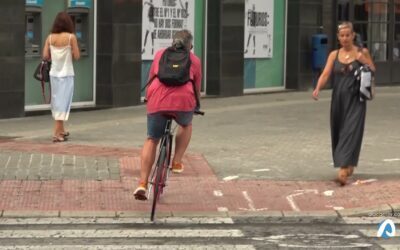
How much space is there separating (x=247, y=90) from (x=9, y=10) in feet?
21.0

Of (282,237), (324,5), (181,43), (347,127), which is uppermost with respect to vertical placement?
(324,5)

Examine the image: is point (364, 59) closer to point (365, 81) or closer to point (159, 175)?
point (365, 81)

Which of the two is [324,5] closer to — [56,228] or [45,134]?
[45,134]

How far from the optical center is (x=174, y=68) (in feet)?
23.8

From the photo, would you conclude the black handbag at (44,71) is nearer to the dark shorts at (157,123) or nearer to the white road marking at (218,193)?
the white road marking at (218,193)

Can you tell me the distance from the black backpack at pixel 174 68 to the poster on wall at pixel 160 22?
7994mm

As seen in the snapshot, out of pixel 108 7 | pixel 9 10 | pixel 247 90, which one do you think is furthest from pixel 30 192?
pixel 247 90

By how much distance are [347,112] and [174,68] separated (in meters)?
2.31

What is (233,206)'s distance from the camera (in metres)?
7.71

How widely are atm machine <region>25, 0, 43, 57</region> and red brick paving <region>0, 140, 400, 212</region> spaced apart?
17.3 ft

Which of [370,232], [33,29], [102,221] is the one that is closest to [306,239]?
[370,232]

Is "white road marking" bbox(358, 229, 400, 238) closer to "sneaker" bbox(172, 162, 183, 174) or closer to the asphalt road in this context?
the asphalt road

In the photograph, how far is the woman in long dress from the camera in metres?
8.47

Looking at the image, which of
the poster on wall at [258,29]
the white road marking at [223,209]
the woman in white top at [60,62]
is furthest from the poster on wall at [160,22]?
the white road marking at [223,209]
